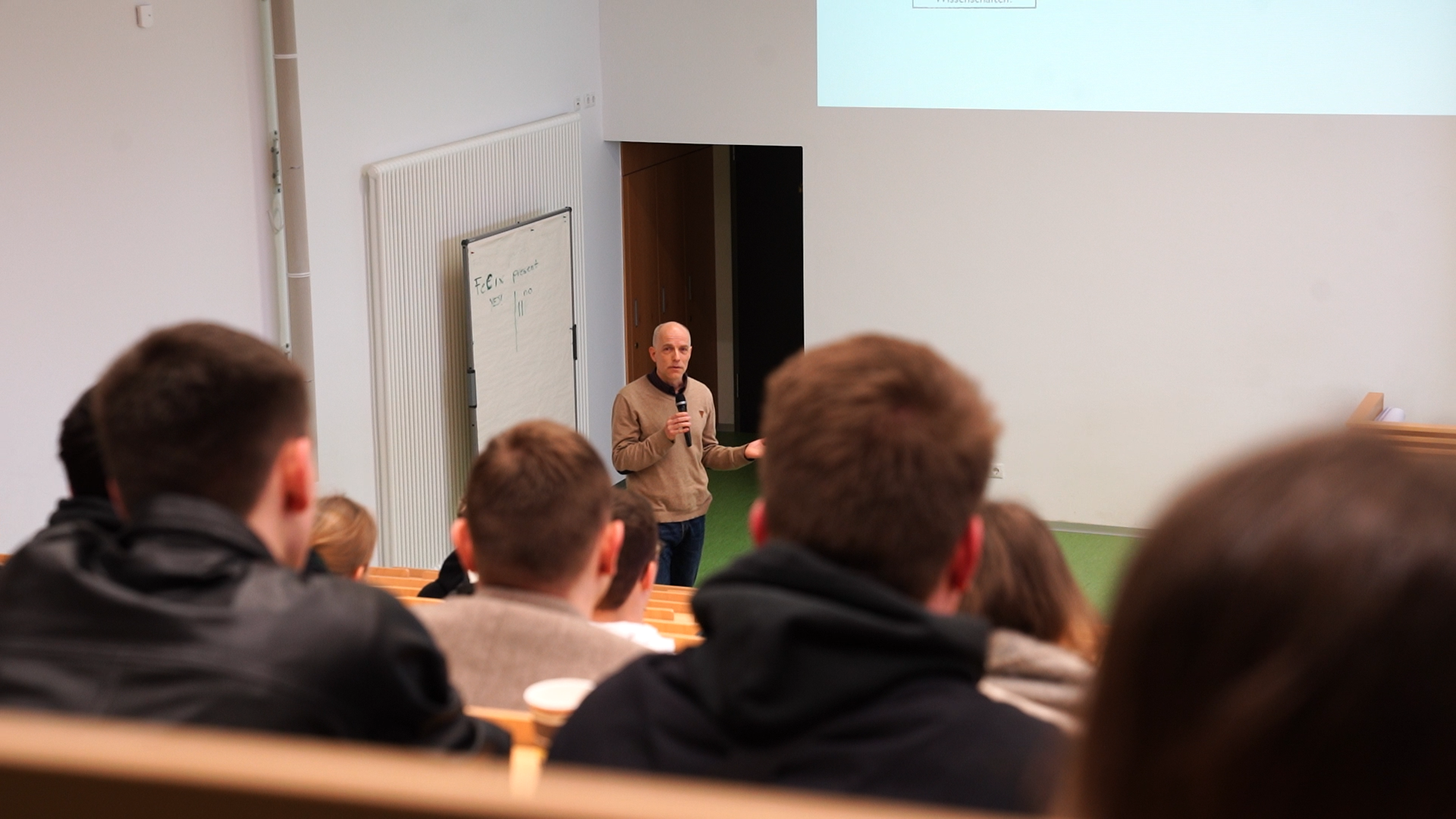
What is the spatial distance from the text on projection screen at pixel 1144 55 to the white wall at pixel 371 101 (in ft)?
5.75

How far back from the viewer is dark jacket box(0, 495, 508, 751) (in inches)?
46.3

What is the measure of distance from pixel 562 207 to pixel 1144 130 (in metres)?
3.57

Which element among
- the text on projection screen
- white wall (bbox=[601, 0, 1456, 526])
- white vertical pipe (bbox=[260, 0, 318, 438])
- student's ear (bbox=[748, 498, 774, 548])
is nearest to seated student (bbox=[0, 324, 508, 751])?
student's ear (bbox=[748, 498, 774, 548])

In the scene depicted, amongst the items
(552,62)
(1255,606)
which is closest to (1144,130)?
(552,62)

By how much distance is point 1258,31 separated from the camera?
752 centimetres

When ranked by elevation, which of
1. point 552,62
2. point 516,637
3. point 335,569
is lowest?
A: point 335,569

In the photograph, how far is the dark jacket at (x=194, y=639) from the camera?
3.85 feet

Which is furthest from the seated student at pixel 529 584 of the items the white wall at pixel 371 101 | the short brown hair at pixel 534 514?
the white wall at pixel 371 101

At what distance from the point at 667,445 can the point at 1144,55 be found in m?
3.78

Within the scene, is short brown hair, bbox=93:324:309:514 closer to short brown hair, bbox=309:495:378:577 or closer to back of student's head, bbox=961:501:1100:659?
back of student's head, bbox=961:501:1100:659

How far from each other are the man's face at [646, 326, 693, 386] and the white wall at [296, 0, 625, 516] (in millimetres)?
1716

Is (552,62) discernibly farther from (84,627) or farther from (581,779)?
(581,779)

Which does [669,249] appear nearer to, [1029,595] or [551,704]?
[1029,595]

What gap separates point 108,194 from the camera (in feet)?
18.0
